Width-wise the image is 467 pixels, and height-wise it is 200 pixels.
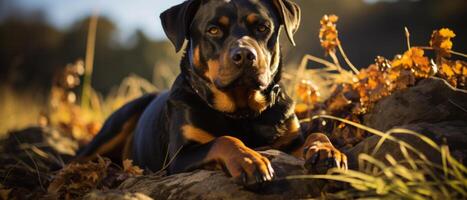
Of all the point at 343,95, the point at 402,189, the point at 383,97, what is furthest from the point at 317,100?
the point at 402,189

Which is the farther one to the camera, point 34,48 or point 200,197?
point 34,48

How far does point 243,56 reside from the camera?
148 inches

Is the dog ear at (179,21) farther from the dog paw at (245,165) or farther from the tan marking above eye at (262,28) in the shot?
the dog paw at (245,165)

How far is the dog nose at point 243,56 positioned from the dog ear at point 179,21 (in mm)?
620

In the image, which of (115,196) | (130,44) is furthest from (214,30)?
(130,44)

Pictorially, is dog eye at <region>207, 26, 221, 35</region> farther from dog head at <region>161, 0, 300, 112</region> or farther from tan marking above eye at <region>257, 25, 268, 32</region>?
tan marking above eye at <region>257, 25, 268, 32</region>

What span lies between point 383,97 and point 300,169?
4.34 feet

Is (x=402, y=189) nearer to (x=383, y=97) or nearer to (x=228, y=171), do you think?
(x=228, y=171)

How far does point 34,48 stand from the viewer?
27453 millimetres

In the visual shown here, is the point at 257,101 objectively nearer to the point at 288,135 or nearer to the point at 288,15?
the point at 288,135

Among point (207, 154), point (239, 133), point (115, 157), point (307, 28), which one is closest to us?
point (207, 154)

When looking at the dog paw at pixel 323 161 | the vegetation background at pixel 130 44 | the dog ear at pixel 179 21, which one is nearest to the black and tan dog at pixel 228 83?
the dog ear at pixel 179 21

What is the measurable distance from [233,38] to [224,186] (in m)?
1.10

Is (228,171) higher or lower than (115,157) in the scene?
higher
